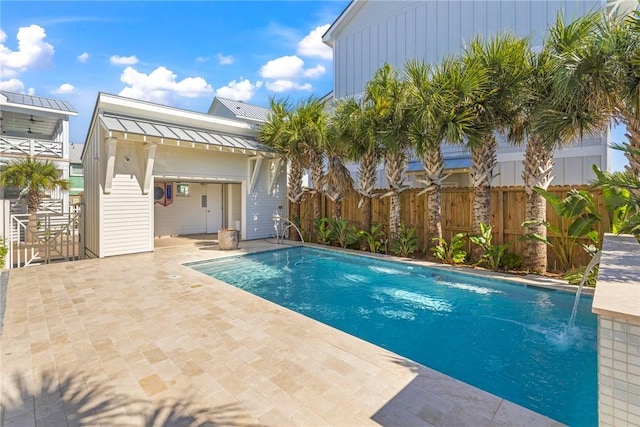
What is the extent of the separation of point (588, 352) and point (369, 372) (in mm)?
3302

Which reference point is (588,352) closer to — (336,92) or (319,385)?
(319,385)

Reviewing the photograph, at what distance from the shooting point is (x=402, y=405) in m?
2.97

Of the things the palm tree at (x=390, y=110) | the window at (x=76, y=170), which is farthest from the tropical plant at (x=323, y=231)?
the window at (x=76, y=170)

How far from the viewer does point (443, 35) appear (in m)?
14.6

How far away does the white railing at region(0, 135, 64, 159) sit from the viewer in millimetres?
19484

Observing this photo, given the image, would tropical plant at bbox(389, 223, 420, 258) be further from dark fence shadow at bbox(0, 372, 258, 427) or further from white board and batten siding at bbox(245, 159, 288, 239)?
dark fence shadow at bbox(0, 372, 258, 427)

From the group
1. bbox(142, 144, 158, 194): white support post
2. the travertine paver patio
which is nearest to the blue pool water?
the travertine paver patio

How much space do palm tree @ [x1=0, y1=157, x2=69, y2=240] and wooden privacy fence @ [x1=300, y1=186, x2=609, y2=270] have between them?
17.8m

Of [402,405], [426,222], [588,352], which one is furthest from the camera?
[426,222]

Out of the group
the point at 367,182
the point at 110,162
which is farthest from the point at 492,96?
the point at 110,162

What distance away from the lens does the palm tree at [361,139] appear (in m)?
10.4

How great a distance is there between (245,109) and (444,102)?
14786mm

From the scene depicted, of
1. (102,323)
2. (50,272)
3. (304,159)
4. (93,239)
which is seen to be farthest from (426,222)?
(93,239)

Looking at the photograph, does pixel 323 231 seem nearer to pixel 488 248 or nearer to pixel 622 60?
→ pixel 488 248
